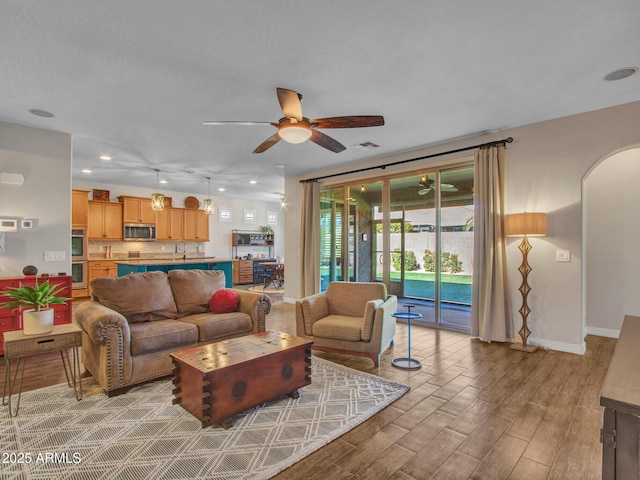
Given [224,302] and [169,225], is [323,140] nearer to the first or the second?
[224,302]

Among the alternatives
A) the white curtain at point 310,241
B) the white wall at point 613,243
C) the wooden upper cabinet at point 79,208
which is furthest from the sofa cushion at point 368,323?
the wooden upper cabinet at point 79,208

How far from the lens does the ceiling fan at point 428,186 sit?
5.27 metres

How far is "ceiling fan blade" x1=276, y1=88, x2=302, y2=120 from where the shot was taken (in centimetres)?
268

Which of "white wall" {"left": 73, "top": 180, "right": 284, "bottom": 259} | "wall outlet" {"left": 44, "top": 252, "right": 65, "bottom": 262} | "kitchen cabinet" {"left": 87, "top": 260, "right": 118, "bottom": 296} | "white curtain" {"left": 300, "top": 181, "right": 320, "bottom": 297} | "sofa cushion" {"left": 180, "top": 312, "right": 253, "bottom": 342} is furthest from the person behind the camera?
"white wall" {"left": 73, "top": 180, "right": 284, "bottom": 259}

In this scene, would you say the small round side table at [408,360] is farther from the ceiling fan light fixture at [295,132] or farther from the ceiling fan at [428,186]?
the ceiling fan at [428,186]

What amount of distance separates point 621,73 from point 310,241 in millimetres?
5136

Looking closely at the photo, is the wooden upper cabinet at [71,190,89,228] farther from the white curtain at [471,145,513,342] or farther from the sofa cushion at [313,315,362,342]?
the white curtain at [471,145,513,342]

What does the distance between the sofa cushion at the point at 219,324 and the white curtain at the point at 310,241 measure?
10.1 ft

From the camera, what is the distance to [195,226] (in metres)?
9.94

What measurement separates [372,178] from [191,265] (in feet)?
14.0

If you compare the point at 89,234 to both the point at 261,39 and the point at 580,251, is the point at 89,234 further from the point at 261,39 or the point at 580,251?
the point at 580,251

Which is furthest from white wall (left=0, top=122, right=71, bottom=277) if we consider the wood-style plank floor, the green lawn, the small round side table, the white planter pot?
the green lawn

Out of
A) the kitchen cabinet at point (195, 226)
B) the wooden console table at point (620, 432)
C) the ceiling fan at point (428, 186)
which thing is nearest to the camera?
the wooden console table at point (620, 432)

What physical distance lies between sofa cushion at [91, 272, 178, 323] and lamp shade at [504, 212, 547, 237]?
414 centimetres
